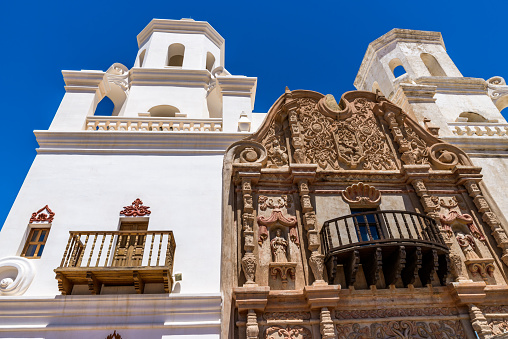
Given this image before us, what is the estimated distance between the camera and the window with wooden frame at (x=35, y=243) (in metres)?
8.59

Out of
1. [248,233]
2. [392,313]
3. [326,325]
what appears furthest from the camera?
[248,233]

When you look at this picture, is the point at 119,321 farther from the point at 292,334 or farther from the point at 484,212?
the point at 484,212

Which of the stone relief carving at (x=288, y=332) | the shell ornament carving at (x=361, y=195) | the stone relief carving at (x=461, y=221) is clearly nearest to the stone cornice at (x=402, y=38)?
the shell ornament carving at (x=361, y=195)

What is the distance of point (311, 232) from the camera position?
9.19 m

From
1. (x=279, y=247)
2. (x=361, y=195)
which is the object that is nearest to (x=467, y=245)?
(x=361, y=195)

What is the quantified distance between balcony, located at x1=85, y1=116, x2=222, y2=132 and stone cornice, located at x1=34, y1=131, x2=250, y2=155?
0.68 metres

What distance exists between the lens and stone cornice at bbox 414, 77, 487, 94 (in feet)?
56.1

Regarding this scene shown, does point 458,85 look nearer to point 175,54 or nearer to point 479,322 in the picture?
point 479,322

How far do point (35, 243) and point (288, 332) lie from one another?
6.41m

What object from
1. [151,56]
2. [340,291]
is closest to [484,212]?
[340,291]

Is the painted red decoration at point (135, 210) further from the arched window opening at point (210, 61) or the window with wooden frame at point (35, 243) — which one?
the arched window opening at point (210, 61)

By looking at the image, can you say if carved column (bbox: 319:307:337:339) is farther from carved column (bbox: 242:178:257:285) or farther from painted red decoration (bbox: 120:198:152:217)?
painted red decoration (bbox: 120:198:152:217)

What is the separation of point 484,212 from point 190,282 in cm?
836

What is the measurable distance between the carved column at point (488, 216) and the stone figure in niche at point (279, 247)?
5.68 m
